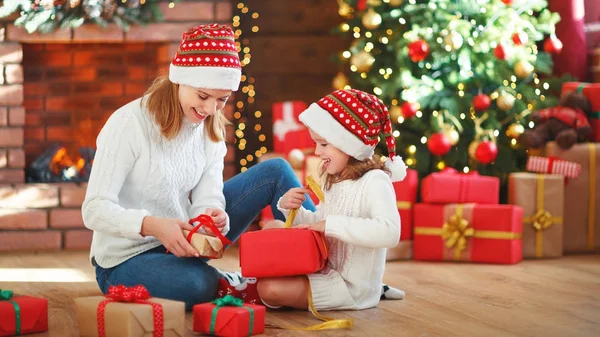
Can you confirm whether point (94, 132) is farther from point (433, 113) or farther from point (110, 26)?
point (433, 113)

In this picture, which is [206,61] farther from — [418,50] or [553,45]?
[553,45]

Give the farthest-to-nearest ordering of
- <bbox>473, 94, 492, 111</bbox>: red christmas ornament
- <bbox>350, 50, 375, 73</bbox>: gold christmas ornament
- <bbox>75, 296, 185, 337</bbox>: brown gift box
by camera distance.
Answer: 1. <bbox>350, 50, 375, 73</bbox>: gold christmas ornament
2. <bbox>473, 94, 492, 111</bbox>: red christmas ornament
3. <bbox>75, 296, 185, 337</bbox>: brown gift box

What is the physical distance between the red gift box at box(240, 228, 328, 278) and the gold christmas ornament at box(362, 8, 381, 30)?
174cm

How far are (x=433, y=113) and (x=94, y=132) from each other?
1620 millimetres

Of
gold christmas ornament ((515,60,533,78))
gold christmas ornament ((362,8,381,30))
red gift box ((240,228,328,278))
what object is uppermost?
gold christmas ornament ((362,8,381,30))

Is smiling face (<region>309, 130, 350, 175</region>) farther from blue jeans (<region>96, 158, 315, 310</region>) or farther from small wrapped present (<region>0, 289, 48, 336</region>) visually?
small wrapped present (<region>0, 289, 48, 336</region>)

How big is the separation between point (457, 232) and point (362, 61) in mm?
897

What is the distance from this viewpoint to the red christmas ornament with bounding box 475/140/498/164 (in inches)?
147

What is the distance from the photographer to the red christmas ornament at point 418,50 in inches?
148

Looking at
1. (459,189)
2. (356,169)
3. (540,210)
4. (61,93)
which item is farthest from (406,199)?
(61,93)

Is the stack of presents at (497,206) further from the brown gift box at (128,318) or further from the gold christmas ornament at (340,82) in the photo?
the brown gift box at (128,318)

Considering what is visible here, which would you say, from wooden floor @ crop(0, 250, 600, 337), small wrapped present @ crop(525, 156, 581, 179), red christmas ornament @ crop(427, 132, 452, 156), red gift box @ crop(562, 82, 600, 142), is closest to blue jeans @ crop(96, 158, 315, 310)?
wooden floor @ crop(0, 250, 600, 337)

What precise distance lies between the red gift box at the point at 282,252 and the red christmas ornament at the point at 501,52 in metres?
1.74

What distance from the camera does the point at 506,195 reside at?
12.9 ft
